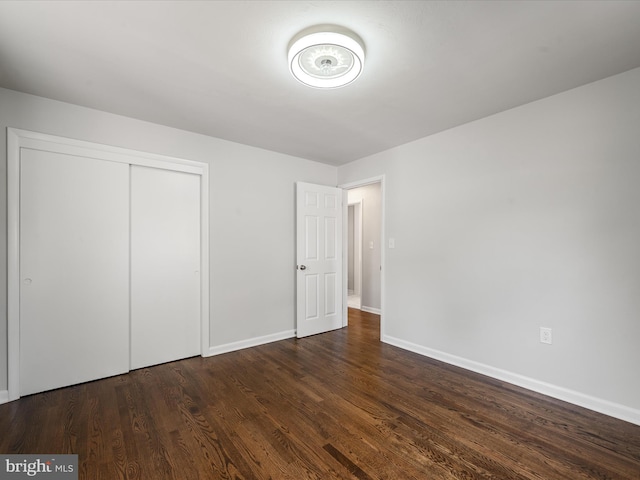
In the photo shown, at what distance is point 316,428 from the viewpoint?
1.96 meters

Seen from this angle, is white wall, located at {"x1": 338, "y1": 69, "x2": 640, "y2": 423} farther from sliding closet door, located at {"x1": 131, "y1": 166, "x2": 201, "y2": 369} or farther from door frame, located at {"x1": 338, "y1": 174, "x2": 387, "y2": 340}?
sliding closet door, located at {"x1": 131, "y1": 166, "x2": 201, "y2": 369}

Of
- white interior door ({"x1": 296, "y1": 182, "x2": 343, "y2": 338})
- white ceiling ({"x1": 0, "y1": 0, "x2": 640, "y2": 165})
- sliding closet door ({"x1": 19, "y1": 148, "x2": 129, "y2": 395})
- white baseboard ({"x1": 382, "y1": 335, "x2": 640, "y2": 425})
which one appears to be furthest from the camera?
white interior door ({"x1": 296, "y1": 182, "x2": 343, "y2": 338})

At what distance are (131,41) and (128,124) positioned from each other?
4.23 feet

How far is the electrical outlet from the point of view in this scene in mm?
2410

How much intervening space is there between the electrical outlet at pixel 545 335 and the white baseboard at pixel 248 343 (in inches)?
108

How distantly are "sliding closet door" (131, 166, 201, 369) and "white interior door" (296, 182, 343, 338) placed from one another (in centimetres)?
132

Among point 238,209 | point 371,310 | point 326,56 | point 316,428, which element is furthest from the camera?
point 371,310

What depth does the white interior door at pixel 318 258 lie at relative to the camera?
395 centimetres

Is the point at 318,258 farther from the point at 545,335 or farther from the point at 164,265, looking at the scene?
the point at 545,335

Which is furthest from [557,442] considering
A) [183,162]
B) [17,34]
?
[17,34]

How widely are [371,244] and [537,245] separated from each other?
311cm

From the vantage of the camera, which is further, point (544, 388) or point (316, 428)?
point (544, 388)

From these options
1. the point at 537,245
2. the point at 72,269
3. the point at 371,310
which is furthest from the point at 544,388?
the point at 72,269

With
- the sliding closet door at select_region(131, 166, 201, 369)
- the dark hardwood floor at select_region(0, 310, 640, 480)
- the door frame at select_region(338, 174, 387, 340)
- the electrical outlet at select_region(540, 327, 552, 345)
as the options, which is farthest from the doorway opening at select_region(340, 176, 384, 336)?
the electrical outlet at select_region(540, 327, 552, 345)
